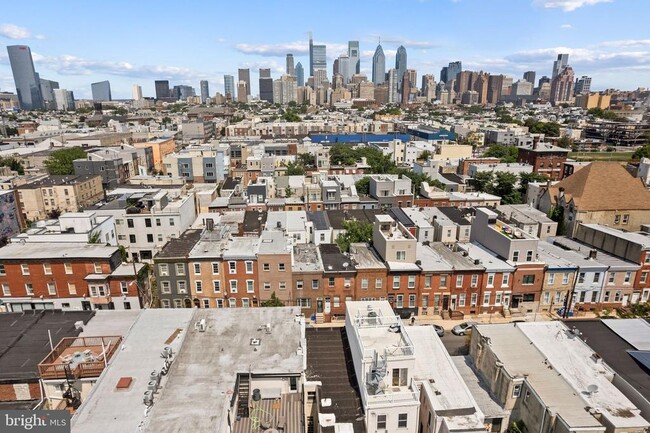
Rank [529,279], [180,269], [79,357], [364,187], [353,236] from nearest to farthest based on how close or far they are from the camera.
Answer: [79,357], [180,269], [529,279], [353,236], [364,187]

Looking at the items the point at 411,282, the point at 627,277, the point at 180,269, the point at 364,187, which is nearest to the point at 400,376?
the point at 411,282

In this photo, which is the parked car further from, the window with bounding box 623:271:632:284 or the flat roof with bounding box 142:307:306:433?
the flat roof with bounding box 142:307:306:433

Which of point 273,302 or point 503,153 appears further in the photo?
point 503,153

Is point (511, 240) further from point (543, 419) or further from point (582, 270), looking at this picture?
point (543, 419)

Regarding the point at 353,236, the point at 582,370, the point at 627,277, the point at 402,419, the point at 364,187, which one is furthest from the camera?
the point at 364,187

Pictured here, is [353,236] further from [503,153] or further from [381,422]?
[503,153]

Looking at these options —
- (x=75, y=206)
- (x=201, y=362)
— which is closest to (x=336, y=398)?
(x=201, y=362)

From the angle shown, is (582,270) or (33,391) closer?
(33,391)
